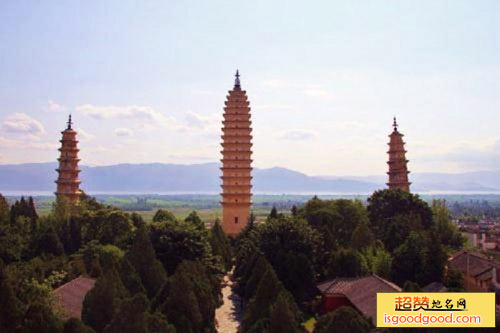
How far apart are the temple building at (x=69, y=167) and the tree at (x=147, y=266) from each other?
3734 cm

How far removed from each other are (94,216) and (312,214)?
16899 millimetres

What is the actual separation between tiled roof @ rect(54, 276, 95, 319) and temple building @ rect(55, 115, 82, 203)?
114 ft

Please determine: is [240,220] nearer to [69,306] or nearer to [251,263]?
[251,263]

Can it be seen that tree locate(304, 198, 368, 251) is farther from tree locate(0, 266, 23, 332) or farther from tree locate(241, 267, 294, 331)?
tree locate(0, 266, 23, 332)

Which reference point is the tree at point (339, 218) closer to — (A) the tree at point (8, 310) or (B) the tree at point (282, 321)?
(B) the tree at point (282, 321)

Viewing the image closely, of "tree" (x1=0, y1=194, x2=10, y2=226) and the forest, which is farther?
"tree" (x1=0, y1=194, x2=10, y2=226)

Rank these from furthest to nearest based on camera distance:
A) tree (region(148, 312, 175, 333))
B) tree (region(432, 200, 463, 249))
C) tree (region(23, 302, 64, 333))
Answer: tree (region(432, 200, 463, 249))
tree (region(148, 312, 175, 333))
tree (region(23, 302, 64, 333))

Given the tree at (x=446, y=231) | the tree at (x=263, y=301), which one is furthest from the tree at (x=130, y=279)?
the tree at (x=446, y=231)

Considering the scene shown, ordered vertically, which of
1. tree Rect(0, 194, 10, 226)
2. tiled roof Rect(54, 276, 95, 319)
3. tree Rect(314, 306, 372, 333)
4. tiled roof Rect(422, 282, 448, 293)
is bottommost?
tiled roof Rect(54, 276, 95, 319)

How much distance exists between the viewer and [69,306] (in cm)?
2972

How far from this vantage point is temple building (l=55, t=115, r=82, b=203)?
67625 millimetres

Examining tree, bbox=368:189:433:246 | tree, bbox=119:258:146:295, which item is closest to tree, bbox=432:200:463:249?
tree, bbox=368:189:433:246

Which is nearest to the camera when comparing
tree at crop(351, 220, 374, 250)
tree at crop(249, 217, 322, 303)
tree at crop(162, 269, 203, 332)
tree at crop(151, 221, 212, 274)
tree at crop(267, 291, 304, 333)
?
tree at crop(267, 291, 304, 333)

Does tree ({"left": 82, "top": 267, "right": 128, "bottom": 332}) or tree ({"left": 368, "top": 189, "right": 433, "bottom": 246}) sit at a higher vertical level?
tree ({"left": 368, "top": 189, "right": 433, "bottom": 246})
